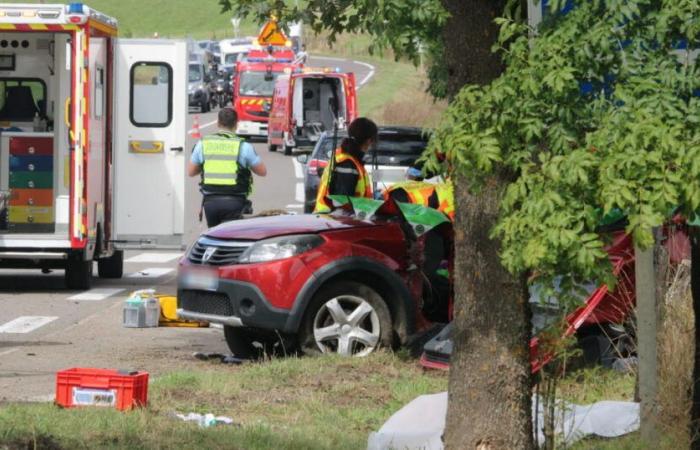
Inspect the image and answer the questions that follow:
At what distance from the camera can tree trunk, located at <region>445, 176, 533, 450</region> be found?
6.61 meters

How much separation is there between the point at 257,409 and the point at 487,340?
8.24 feet

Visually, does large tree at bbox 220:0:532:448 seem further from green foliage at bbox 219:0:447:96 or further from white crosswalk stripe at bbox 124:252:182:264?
white crosswalk stripe at bbox 124:252:182:264

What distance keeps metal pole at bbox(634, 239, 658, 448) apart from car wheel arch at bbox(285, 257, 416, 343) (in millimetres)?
3673

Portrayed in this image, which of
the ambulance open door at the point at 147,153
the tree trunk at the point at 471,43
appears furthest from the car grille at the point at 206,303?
the ambulance open door at the point at 147,153

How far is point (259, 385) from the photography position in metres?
9.58

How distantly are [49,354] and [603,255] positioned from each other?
718 centimetres

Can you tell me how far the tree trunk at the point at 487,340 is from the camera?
661 cm

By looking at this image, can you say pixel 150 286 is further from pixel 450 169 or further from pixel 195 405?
pixel 450 169

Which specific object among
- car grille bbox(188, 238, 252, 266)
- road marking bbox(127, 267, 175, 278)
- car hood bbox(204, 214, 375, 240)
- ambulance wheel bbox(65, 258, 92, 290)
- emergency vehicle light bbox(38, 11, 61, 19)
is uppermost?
emergency vehicle light bbox(38, 11, 61, 19)

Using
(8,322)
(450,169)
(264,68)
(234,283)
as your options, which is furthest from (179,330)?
(264,68)

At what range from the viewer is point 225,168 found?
14.3 metres

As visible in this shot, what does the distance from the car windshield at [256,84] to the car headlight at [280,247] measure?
37429mm

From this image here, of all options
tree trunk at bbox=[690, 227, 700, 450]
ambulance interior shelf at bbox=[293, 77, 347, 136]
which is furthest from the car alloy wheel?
ambulance interior shelf at bbox=[293, 77, 347, 136]

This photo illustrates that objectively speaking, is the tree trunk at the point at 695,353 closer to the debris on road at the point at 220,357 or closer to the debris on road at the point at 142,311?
the debris on road at the point at 220,357
